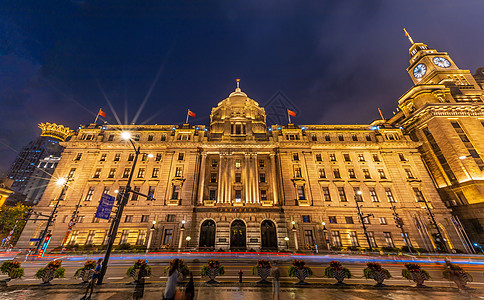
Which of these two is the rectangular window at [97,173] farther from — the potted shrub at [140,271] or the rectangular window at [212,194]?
the potted shrub at [140,271]

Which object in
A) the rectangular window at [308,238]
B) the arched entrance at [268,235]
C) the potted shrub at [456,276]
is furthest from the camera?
the arched entrance at [268,235]

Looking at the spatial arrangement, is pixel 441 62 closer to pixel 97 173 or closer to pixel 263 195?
pixel 263 195

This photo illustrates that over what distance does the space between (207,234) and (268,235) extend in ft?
36.0

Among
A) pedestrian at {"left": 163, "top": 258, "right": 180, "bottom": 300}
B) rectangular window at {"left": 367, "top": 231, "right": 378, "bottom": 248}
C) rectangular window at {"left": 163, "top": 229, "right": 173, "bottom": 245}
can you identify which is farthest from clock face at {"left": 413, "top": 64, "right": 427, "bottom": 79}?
pedestrian at {"left": 163, "top": 258, "right": 180, "bottom": 300}

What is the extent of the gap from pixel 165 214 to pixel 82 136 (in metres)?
28.0

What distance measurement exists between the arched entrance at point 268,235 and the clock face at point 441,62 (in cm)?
7540

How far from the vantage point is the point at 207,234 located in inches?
1302

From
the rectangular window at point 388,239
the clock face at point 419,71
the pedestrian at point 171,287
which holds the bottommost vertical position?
the pedestrian at point 171,287

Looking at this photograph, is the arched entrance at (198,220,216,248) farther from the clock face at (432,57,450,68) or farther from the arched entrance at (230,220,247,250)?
the clock face at (432,57,450,68)

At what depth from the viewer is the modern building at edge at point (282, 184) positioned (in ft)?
107

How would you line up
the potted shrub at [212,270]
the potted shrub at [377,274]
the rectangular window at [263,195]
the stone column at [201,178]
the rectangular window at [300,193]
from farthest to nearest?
1. the rectangular window at [263,195]
2. the stone column at [201,178]
3. the rectangular window at [300,193]
4. the potted shrub at [212,270]
5. the potted shrub at [377,274]

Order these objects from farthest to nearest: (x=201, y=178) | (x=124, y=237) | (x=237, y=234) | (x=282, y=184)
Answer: (x=201, y=178)
(x=282, y=184)
(x=237, y=234)
(x=124, y=237)

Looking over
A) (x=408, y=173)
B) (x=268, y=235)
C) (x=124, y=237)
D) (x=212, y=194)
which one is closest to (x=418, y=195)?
(x=408, y=173)

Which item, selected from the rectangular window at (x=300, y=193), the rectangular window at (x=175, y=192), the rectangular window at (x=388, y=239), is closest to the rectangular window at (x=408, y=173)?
the rectangular window at (x=388, y=239)
